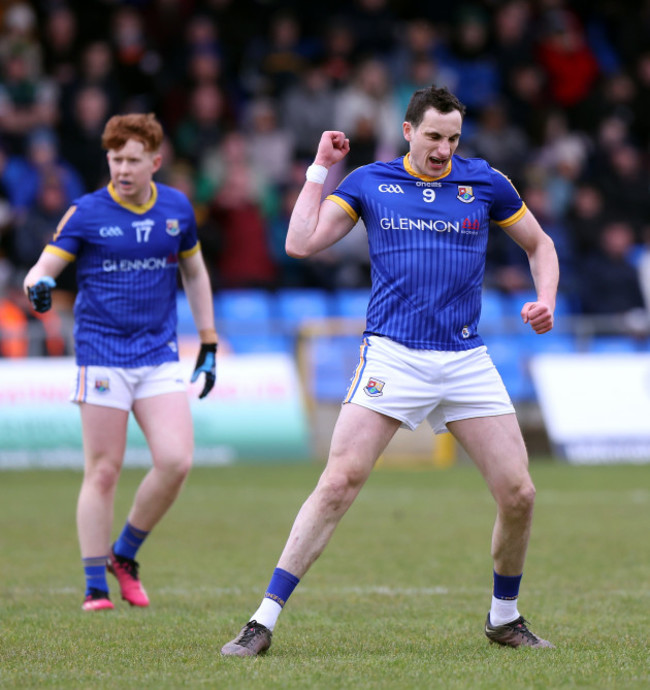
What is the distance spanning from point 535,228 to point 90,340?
2.62m

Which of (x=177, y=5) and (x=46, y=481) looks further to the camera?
(x=177, y=5)

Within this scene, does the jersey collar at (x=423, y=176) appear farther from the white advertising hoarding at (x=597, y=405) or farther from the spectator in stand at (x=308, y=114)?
the spectator in stand at (x=308, y=114)

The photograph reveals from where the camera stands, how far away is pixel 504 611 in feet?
19.2

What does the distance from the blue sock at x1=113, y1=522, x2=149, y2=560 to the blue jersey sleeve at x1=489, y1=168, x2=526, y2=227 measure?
279cm

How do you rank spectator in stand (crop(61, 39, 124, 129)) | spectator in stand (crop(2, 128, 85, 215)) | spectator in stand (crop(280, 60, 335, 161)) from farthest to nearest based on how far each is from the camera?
1. spectator in stand (crop(280, 60, 335, 161))
2. spectator in stand (crop(61, 39, 124, 129))
3. spectator in stand (crop(2, 128, 85, 215))

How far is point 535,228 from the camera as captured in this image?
6016mm

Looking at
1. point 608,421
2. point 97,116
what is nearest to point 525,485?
point 608,421

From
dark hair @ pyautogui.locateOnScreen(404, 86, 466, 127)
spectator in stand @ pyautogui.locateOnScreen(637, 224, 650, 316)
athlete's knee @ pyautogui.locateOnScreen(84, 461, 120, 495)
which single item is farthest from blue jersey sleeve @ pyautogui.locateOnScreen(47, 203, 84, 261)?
spectator in stand @ pyautogui.locateOnScreen(637, 224, 650, 316)

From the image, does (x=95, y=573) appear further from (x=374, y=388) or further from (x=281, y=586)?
(x=374, y=388)

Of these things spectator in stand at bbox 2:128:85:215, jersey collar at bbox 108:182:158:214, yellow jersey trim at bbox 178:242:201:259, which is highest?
spectator in stand at bbox 2:128:85:215

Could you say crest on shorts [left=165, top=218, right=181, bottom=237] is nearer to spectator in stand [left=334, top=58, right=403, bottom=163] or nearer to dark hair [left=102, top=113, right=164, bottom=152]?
dark hair [left=102, top=113, right=164, bottom=152]

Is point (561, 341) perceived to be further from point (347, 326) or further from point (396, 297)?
point (396, 297)

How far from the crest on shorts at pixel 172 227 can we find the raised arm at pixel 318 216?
1691 mm

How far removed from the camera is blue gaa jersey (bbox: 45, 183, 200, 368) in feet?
23.6
